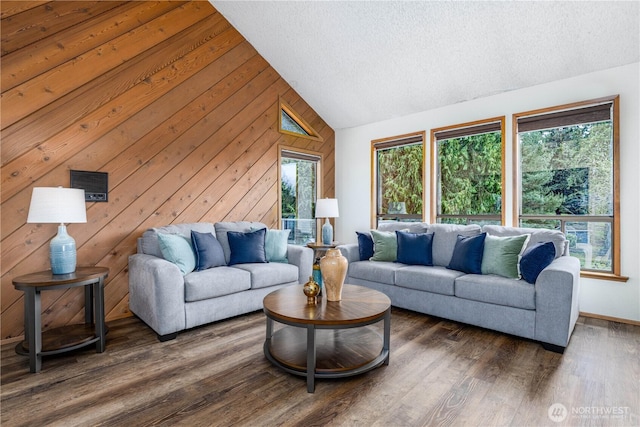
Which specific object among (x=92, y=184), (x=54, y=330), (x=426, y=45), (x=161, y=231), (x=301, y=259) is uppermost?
(x=426, y=45)

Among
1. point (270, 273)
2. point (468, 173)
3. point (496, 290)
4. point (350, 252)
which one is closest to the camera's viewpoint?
point (496, 290)

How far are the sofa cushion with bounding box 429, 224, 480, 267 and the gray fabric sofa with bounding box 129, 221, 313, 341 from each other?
1.49 meters

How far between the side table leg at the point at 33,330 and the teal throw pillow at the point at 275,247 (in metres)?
2.06

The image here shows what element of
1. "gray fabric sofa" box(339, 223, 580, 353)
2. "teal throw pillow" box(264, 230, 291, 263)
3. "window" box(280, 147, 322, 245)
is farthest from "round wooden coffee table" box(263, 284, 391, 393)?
"window" box(280, 147, 322, 245)

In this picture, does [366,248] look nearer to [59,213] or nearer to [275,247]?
[275,247]

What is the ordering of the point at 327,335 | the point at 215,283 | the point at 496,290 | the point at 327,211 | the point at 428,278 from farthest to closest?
the point at 327,211 < the point at 428,278 < the point at 215,283 < the point at 496,290 < the point at 327,335

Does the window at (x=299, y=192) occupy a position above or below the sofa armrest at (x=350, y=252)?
above

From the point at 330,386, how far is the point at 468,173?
3.36 m

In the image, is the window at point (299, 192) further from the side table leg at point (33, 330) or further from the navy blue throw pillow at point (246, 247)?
the side table leg at point (33, 330)

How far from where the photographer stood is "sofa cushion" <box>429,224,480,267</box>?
355 centimetres

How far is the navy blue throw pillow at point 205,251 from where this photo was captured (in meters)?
3.19

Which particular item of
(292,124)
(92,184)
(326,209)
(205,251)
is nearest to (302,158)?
(292,124)
